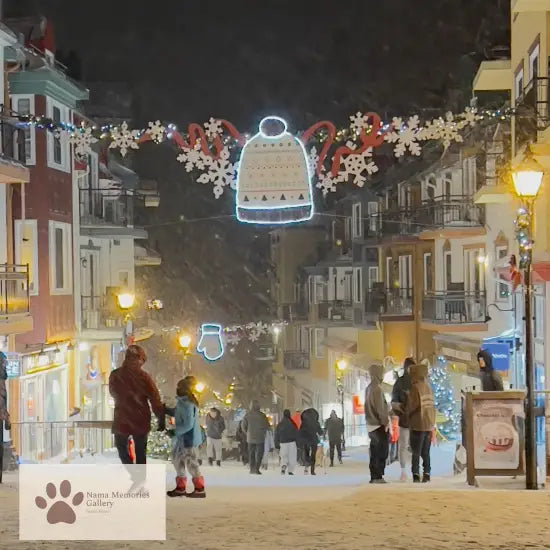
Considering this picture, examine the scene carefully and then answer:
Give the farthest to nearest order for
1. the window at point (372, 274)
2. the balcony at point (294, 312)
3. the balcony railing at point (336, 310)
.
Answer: the balcony at point (294, 312)
the balcony railing at point (336, 310)
the window at point (372, 274)

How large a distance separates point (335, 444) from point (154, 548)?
18.1 meters

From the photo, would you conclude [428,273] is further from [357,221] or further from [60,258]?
[60,258]

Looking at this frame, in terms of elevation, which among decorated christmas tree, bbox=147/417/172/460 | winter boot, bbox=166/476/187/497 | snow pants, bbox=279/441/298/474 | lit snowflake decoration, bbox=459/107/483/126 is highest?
lit snowflake decoration, bbox=459/107/483/126

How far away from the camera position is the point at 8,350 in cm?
2861

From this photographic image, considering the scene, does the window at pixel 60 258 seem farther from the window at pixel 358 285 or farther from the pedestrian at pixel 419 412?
the window at pixel 358 285

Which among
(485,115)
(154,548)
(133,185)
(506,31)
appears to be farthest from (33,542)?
(133,185)

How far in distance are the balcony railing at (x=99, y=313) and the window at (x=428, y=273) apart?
1147cm

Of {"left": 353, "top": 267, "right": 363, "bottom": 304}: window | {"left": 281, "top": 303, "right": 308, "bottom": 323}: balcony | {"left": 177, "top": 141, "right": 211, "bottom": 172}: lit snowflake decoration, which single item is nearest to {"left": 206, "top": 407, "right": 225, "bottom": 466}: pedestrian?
{"left": 177, "top": 141, "right": 211, "bottom": 172}: lit snowflake decoration

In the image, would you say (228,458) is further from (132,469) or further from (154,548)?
(154,548)

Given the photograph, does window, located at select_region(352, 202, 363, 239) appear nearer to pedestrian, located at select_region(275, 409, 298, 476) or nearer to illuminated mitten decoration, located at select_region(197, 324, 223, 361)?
illuminated mitten decoration, located at select_region(197, 324, 223, 361)

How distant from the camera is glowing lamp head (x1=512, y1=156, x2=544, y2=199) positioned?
14.6 metres

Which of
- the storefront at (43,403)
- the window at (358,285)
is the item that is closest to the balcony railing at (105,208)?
the storefront at (43,403)

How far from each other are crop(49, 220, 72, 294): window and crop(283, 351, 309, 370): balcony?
3370cm

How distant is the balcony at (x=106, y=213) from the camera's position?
36938 millimetres
